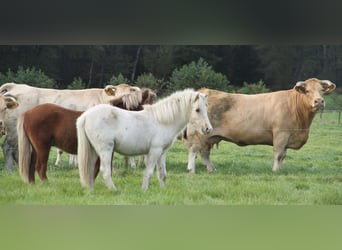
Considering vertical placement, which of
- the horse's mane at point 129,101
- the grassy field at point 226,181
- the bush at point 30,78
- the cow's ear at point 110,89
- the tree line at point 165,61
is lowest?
the grassy field at point 226,181

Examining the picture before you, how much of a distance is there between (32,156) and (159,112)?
1.03 m

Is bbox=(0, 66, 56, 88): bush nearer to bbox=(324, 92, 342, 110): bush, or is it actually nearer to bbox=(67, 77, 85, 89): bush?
bbox=(67, 77, 85, 89): bush

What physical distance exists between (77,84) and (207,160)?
1.15 metres

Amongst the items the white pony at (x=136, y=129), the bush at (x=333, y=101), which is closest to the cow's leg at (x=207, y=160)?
the white pony at (x=136, y=129)

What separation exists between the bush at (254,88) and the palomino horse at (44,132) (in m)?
0.80

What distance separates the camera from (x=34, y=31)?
4.66m

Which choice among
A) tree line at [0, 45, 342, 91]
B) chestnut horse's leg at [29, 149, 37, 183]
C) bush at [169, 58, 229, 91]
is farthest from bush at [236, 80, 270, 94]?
chestnut horse's leg at [29, 149, 37, 183]

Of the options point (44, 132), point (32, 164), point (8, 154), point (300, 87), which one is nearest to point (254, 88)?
point (300, 87)

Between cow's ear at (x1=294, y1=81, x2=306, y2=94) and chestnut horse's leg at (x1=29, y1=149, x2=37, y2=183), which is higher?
cow's ear at (x1=294, y1=81, x2=306, y2=94)

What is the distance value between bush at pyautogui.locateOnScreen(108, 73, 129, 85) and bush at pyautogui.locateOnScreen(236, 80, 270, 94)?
34.6 inches

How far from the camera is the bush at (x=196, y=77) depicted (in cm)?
462

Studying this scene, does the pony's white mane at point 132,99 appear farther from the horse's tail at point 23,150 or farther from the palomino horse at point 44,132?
the horse's tail at point 23,150

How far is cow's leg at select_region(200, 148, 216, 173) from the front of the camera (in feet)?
15.5

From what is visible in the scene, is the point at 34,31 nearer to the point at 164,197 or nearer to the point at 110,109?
the point at 110,109
